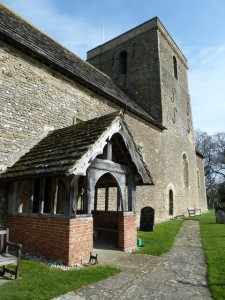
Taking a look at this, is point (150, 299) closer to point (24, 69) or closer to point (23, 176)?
point (23, 176)

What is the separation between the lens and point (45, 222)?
6402 millimetres

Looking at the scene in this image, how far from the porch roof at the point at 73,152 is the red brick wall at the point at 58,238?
4.01ft

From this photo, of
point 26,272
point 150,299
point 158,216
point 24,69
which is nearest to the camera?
point 150,299

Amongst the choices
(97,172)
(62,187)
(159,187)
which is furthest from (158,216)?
(97,172)

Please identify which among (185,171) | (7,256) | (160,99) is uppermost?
(160,99)

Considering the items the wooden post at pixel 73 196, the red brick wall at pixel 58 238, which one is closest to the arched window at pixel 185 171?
the red brick wall at pixel 58 238

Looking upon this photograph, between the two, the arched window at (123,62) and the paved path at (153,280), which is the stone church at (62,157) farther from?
the arched window at (123,62)

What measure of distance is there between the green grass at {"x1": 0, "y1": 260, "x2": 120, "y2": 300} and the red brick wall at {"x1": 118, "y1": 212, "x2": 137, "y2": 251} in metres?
1.85

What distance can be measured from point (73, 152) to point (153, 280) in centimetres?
340

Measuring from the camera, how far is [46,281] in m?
4.68

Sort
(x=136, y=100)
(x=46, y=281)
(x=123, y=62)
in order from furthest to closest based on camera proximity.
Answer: (x=123, y=62) < (x=136, y=100) < (x=46, y=281)

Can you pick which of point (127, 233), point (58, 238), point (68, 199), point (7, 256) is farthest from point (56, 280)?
point (127, 233)

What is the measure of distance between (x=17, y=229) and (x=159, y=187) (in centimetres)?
1175

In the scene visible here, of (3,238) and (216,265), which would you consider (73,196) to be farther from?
(216,265)
